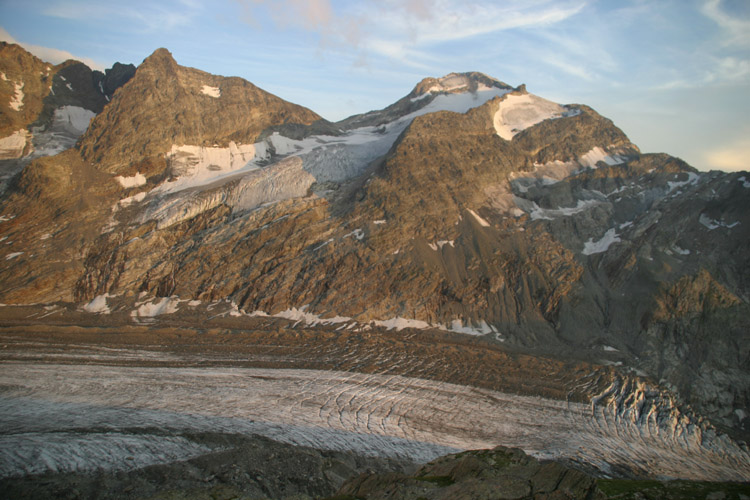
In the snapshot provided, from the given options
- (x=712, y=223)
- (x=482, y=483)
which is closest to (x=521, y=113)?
(x=712, y=223)

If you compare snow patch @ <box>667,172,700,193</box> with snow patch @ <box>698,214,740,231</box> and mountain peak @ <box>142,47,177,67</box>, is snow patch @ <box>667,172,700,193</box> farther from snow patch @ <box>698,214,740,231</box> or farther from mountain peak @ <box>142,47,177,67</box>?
mountain peak @ <box>142,47,177,67</box>

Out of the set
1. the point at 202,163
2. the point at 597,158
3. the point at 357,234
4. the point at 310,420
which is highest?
the point at 597,158

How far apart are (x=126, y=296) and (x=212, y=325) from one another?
40.2 feet

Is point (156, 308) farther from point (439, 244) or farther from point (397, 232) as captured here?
point (439, 244)

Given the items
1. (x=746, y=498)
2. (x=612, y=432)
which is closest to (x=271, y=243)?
(x=612, y=432)

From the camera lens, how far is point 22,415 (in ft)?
74.7

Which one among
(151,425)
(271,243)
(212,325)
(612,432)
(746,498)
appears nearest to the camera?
(746,498)

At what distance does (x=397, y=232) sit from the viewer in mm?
56281

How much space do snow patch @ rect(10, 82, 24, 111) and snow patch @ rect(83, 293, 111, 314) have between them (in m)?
42.2

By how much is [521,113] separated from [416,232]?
3874cm

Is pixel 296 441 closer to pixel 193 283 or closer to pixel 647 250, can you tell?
pixel 193 283

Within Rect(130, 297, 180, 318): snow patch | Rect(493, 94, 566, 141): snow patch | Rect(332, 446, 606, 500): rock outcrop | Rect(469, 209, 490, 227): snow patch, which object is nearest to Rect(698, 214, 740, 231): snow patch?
Rect(469, 209, 490, 227): snow patch

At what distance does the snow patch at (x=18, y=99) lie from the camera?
237 feet

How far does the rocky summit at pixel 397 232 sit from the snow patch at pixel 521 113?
602 mm
